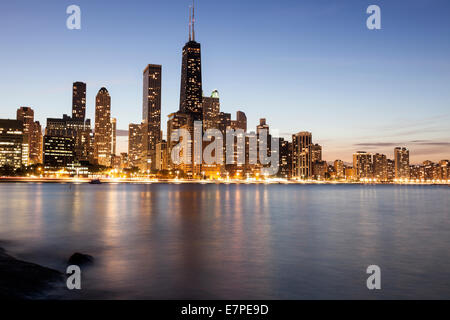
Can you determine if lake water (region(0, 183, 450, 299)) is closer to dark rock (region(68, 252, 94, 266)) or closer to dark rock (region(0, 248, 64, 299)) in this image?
dark rock (region(68, 252, 94, 266))

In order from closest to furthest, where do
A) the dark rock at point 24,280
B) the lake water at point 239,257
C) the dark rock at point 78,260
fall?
the dark rock at point 24,280 < the lake water at point 239,257 < the dark rock at point 78,260

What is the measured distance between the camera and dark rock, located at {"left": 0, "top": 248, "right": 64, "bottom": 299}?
13.5 m

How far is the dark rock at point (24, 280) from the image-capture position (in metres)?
13.5

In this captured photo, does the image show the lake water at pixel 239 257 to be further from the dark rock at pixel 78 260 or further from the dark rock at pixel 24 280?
the dark rock at pixel 24 280

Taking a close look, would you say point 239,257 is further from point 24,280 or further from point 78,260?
point 24,280

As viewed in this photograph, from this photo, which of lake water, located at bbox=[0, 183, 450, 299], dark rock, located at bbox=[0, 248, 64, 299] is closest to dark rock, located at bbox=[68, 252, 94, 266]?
lake water, located at bbox=[0, 183, 450, 299]

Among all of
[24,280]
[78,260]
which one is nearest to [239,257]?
[78,260]

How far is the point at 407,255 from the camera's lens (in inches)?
1009

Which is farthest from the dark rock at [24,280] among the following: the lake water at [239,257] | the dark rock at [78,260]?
the dark rock at [78,260]

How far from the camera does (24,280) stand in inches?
593
